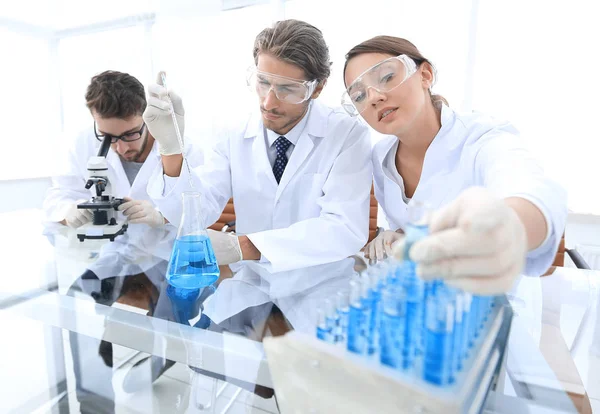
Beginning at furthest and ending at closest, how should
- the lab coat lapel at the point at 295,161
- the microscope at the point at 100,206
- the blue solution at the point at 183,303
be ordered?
the lab coat lapel at the point at 295,161
the microscope at the point at 100,206
the blue solution at the point at 183,303

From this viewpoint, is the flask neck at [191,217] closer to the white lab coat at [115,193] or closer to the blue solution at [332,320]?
the white lab coat at [115,193]

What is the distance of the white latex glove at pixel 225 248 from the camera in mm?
1319

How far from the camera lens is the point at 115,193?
6.77 ft

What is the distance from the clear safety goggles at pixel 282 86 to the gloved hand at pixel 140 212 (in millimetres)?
764

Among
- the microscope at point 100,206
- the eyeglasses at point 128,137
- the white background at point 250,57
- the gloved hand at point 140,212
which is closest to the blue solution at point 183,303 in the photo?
the microscope at point 100,206

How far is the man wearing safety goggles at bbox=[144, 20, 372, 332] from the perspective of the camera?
1220 millimetres

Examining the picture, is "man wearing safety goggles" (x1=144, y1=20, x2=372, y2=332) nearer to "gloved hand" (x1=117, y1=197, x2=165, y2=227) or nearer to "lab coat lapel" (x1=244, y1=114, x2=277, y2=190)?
"lab coat lapel" (x1=244, y1=114, x2=277, y2=190)

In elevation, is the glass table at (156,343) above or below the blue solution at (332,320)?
below

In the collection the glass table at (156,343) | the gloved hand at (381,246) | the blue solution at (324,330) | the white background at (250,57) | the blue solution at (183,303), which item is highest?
the white background at (250,57)

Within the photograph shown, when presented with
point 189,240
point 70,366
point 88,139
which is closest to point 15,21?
point 88,139

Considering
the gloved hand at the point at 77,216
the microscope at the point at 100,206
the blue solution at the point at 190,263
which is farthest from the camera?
the gloved hand at the point at 77,216

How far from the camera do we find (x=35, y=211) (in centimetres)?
264

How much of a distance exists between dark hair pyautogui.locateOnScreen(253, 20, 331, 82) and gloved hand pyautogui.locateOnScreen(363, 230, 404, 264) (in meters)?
0.66

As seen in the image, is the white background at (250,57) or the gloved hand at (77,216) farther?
the white background at (250,57)
